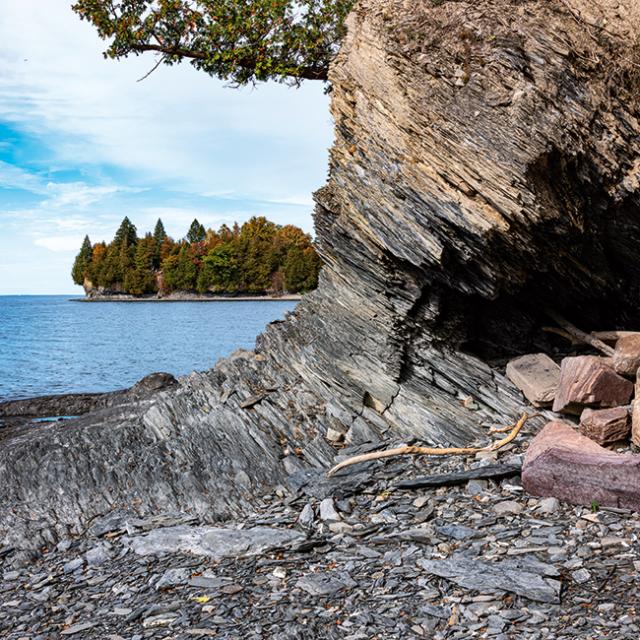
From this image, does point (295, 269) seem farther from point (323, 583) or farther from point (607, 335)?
point (323, 583)

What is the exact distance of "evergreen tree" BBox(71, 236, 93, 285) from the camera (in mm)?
162875

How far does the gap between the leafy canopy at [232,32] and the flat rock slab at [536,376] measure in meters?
11.0

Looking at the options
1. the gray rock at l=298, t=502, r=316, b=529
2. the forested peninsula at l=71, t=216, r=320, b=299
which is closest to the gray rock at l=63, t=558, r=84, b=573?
the gray rock at l=298, t=502, r=316, b=529

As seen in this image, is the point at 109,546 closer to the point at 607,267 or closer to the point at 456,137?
the point at 456,137

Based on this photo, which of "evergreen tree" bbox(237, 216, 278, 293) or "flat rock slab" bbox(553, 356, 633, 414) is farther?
"evergreen tree" bbox(237, 216, 278, 293)

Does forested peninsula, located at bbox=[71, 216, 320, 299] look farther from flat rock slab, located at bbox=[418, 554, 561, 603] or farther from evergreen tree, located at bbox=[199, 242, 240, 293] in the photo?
flat rock slab, located at bbox=[418, 554, 561, 603]

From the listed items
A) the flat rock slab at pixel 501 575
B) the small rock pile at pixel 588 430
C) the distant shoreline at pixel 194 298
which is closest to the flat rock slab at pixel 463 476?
the small rock pile at pixel 588 430

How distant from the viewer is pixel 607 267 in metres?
12.9

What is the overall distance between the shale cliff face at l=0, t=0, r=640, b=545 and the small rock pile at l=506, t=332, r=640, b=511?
3.66 ft

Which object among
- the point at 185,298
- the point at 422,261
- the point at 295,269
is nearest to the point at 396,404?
the point at 422,261

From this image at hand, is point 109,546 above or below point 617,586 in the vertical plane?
below

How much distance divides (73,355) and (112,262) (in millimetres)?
107158

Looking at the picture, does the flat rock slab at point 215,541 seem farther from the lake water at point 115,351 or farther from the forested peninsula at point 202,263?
the forested peninsula at point 202,263

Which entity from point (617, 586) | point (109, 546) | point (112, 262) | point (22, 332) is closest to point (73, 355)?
point (22, 332)
